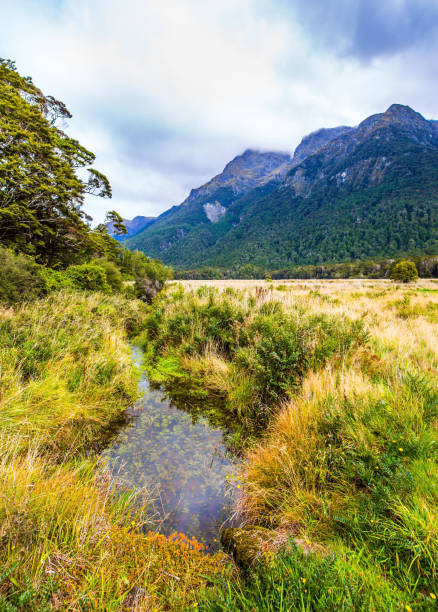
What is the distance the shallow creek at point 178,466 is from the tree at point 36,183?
520 inches

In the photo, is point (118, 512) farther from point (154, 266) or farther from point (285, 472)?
point (154, 266)

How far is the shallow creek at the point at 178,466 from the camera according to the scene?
302cm

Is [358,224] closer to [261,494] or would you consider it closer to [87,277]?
[87,277]

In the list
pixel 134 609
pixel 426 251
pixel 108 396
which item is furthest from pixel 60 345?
pixel 426 251

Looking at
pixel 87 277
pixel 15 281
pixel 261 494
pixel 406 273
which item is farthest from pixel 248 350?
pixel 406 273

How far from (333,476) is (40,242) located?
17.6 m

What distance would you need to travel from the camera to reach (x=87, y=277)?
48.3 ft

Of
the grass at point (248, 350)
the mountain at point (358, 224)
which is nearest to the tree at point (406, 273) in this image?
the grass at point (248, 350)

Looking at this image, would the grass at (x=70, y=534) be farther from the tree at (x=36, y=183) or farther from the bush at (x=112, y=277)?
the bush at (x=112, y=277)

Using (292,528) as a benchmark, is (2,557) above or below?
above

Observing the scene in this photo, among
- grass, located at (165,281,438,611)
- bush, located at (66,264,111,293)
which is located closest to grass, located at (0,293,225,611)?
grass, located at (165,281,438,611)

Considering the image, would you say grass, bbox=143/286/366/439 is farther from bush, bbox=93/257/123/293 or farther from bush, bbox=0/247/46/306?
bush, bbox=93/257/123/293

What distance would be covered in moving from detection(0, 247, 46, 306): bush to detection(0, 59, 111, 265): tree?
4.22 m

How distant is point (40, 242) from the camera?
49.0 ft
